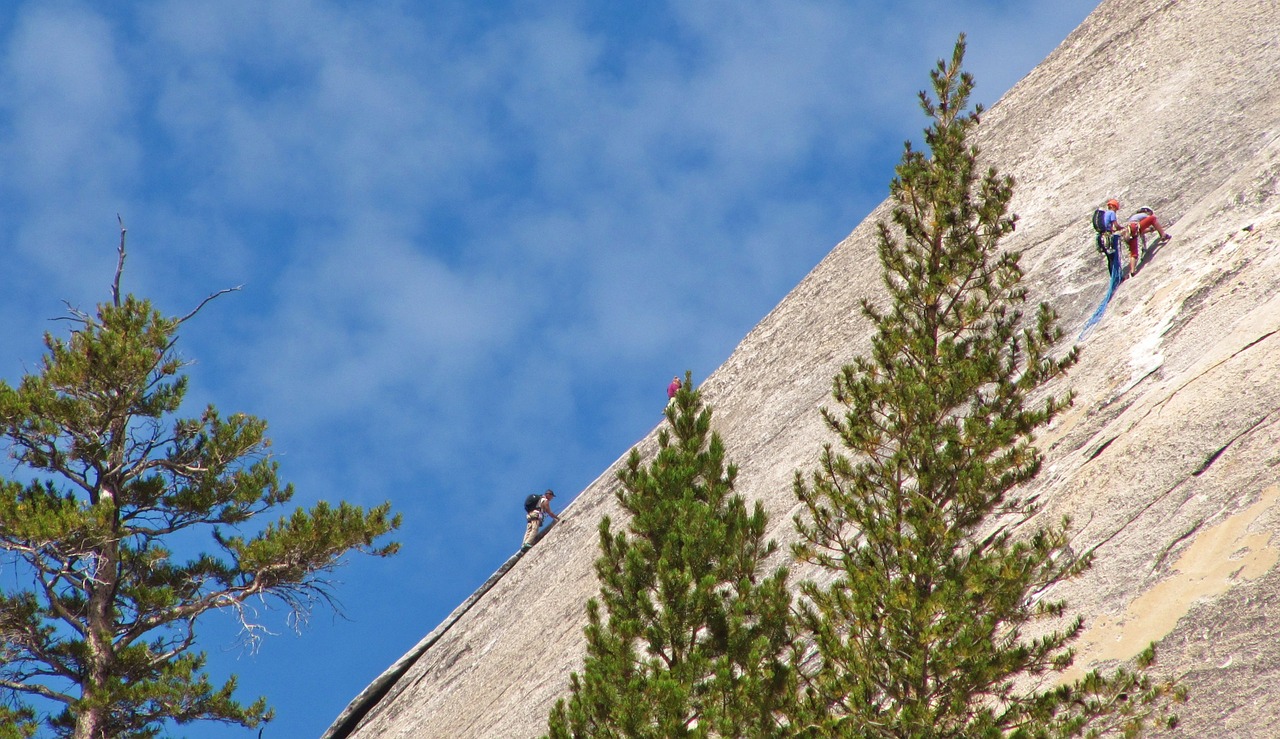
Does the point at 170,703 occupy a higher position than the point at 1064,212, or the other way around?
the point at 170,703

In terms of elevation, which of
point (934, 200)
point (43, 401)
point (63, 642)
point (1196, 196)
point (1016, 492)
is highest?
point (43, 401)

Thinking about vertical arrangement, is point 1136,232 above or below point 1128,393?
above

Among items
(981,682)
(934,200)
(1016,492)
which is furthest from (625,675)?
(934,200)

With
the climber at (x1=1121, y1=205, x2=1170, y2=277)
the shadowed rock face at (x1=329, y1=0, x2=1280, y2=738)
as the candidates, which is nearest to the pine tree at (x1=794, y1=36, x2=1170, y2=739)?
the shadowed rock face at (x1=329, y1=0, x2=1280, y2=738)

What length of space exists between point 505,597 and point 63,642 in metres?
7.87

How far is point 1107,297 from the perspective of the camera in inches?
679

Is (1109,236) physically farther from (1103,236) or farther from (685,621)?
(685,621)

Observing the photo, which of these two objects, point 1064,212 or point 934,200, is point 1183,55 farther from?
point 934,200

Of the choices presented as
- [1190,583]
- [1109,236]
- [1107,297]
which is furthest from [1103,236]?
[1190,583]

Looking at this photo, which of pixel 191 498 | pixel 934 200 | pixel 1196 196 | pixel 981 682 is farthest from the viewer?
pixel 191 498

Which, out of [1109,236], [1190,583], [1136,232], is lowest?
[1190,583]

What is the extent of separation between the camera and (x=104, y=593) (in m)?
21.4

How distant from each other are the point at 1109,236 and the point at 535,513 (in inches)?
537

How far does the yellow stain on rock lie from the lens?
36.7 ft
